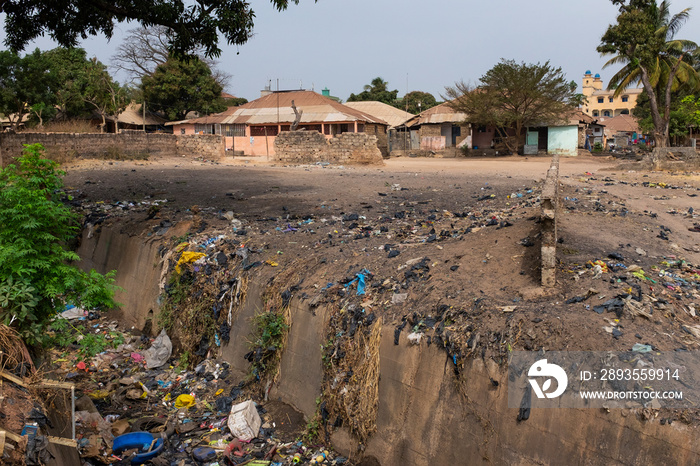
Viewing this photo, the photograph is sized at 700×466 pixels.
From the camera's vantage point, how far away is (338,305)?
510 centimetres

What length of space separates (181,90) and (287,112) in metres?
8.27

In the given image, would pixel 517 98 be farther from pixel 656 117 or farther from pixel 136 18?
pixel 136 18

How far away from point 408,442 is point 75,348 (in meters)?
4.85

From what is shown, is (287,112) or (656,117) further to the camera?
(287,112)

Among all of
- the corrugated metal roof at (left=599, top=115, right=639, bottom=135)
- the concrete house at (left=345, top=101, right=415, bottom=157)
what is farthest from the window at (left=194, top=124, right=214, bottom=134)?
the corrugated metal roof at (left=599, top=115, right=639, bottom=135)

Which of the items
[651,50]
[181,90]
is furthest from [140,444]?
[181,90]

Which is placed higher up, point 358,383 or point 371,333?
point 371,333

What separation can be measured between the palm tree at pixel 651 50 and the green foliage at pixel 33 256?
22643 millimetres

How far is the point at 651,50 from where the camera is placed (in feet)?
70.4

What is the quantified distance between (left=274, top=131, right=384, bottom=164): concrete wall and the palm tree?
1111 centimetres

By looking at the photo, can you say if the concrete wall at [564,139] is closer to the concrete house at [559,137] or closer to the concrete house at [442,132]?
the concrete house at [559,137]

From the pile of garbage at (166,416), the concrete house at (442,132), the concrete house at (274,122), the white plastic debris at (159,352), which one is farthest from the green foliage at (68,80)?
the pile of garbage at (166,416)

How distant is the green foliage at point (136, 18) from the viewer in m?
8.70

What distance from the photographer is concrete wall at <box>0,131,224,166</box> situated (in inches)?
613
